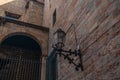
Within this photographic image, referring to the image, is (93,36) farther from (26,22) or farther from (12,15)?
(12,15)

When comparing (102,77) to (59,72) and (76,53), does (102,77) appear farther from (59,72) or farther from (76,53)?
Answer: (59,72)

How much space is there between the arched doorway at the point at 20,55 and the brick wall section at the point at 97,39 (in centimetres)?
281

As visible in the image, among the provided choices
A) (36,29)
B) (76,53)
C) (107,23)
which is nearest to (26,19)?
(36,29)

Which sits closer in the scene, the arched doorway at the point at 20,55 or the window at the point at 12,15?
the arched doorway at the point at 20,55

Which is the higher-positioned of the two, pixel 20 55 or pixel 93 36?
pixel 20 55

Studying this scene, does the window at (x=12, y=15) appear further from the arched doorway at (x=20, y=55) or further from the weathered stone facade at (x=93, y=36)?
the weathered stone facade at (x=93, y=36)

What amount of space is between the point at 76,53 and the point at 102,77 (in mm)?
1202

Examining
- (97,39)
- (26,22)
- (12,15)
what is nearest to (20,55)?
(26,22)

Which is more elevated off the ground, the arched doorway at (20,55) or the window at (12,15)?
the window at (12,15)

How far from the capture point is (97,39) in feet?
10.7

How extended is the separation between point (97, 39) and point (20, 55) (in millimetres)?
5801

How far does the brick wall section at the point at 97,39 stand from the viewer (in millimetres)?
2744

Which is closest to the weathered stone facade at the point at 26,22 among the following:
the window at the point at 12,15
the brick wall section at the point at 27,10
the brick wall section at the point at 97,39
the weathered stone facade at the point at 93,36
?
the brick wall section at the point at 27,10

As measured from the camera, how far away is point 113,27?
285 centimetres
